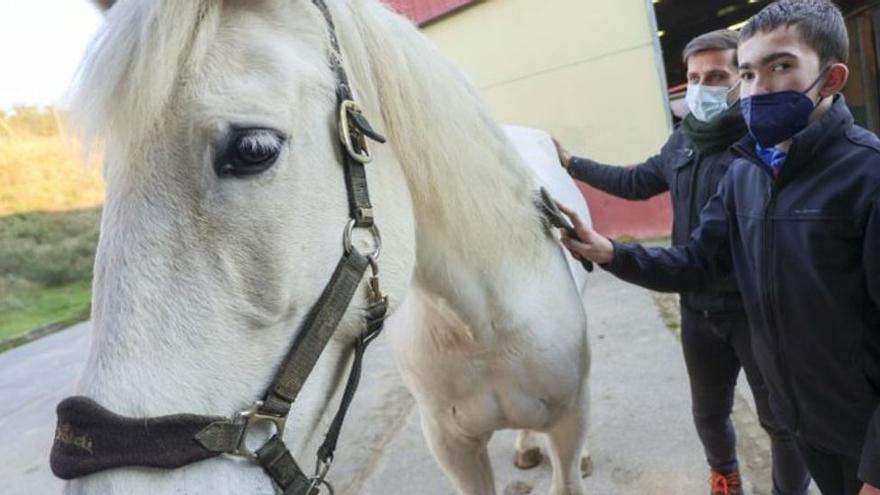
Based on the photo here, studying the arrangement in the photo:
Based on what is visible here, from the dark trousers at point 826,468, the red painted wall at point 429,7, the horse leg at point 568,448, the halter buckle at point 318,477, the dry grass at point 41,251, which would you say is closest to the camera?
the halter buckle at point 318,477

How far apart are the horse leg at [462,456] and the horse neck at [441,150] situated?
59 centimetres

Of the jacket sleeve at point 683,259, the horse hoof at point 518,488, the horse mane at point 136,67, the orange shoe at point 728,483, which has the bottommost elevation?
the horse hoof at point 518,488

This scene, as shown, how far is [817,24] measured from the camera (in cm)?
110

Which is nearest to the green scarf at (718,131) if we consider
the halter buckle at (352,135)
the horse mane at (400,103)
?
the horse mane at (400,103)

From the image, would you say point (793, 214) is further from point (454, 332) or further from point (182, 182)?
point (182, 182)

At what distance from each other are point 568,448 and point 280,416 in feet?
4.26

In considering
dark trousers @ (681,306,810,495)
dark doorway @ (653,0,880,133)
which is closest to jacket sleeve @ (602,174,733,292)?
dark trousers @ (681,306,810,495)

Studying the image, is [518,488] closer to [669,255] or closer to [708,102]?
[669,255]

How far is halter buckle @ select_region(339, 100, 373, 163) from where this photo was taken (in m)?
0.87

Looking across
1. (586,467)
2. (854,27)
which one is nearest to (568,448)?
(586,467)

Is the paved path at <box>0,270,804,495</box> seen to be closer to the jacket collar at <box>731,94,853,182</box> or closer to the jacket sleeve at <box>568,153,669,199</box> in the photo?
the jacket sleeve at <box>568,153,669,199</box>

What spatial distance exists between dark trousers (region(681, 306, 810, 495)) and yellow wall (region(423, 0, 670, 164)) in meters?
3.94

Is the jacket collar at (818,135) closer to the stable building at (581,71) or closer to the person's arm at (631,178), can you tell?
the person's arm at (631,178)

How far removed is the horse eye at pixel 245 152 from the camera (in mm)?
752
